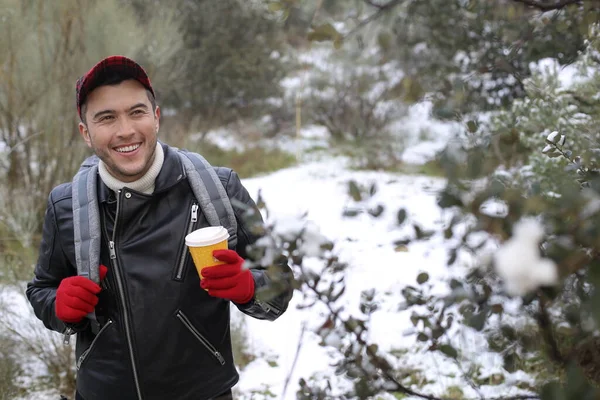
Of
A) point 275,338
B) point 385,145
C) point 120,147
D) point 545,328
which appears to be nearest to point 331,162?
point 385,145

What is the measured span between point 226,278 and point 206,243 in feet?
0.34

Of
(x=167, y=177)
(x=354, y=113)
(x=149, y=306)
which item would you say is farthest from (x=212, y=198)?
(x=354, y=113)

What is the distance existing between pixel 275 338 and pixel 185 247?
91.3 inches

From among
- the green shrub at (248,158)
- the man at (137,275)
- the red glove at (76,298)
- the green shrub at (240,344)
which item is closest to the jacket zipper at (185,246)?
the man at (137,275)

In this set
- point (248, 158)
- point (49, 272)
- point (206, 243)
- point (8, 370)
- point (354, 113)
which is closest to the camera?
point (206, 243)

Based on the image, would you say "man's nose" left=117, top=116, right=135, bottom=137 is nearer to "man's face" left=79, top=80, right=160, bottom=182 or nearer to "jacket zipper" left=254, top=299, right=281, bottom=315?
"man's face" left=79, top=80, right=160, bottom=182

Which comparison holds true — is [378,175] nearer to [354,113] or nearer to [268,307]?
[354,113]

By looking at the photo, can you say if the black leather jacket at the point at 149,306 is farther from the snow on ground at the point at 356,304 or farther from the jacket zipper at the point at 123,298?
the snow on ground at the point at 356,304

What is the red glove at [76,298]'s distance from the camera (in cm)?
143

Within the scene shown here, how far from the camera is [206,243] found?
138cm

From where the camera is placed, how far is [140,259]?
5.02ft

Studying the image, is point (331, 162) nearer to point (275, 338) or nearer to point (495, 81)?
point (495, 81)

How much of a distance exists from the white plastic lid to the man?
13 centimetres

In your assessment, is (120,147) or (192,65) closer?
(120,147)
